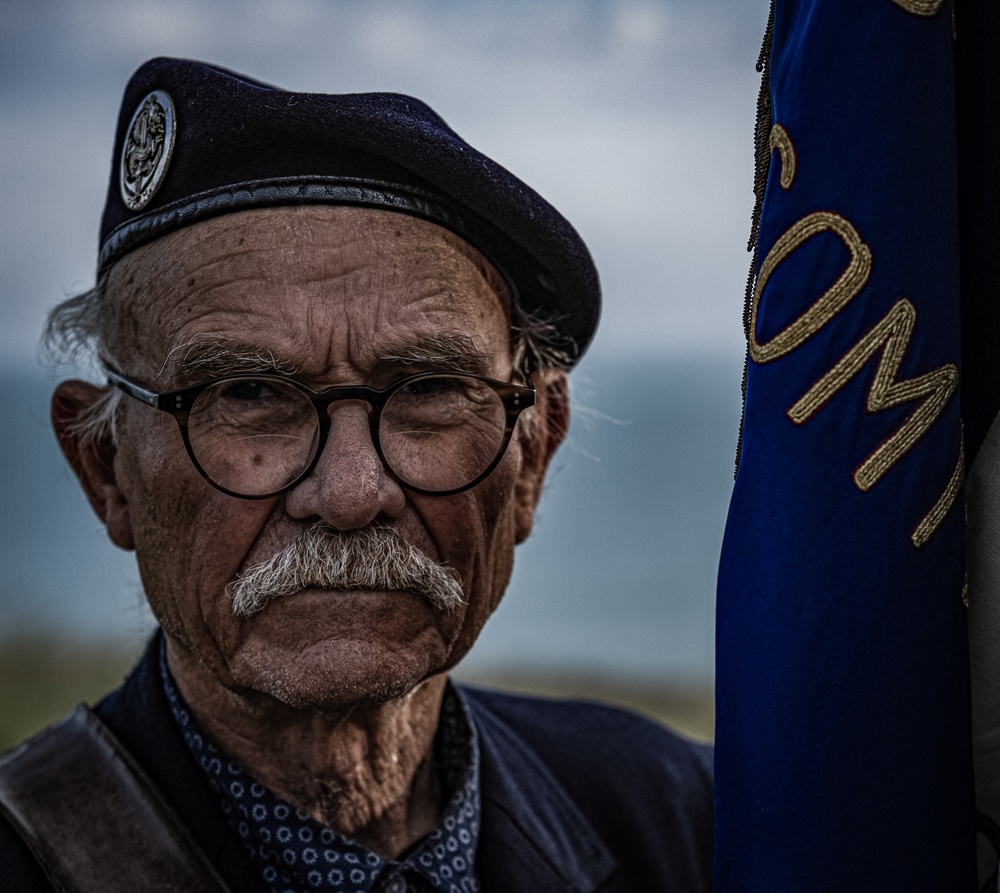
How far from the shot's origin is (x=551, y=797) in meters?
2.28

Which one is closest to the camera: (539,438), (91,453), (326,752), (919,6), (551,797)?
(919,6)

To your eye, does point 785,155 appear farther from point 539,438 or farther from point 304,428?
point 539,438

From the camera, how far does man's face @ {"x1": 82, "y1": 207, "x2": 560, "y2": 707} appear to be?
171cm

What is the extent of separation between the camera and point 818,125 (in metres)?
1.30

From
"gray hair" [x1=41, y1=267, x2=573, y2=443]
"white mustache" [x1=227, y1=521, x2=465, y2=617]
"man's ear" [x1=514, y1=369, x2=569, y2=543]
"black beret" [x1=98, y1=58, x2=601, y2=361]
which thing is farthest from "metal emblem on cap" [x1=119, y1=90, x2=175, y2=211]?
"man's ear" [x1=514, y1=369, x2=569, y2=543]

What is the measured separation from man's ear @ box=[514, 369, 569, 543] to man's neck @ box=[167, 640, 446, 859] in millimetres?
395

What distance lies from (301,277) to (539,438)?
0.64 metres

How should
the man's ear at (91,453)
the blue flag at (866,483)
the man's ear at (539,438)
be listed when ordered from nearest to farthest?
the blue flag at (866,483)
the man's ear at (91,453)
the man's ear at (539,438)

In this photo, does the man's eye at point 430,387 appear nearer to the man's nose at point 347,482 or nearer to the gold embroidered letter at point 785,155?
the man's nose at point 347,482

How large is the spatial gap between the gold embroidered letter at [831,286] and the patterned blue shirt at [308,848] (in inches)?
43.2

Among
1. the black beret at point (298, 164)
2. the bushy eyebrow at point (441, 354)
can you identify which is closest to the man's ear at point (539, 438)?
the bushy eyebrow at point (441, 354)

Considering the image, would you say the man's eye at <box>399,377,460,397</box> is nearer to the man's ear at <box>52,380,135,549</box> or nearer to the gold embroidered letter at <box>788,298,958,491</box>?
the man's ear at <box>52,380,135,549</box>

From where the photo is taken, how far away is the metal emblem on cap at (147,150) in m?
1.81

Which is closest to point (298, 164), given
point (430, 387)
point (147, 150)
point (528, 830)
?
point (147, 150)
